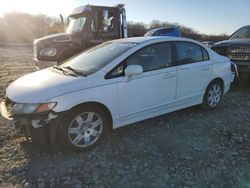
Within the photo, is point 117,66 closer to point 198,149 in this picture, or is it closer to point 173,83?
point 173,83

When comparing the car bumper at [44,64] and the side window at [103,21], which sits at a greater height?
the side window at [103,21]

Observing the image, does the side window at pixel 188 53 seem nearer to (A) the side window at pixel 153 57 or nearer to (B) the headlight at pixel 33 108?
(A) the side window at pixel 153 57

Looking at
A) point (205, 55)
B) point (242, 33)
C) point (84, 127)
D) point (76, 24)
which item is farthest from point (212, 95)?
point (76, 24)

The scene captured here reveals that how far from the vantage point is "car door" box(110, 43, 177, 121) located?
14.8ft

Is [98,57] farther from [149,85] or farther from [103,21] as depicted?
[103,21]

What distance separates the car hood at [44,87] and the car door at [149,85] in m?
0.67

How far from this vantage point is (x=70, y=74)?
445 centimetres

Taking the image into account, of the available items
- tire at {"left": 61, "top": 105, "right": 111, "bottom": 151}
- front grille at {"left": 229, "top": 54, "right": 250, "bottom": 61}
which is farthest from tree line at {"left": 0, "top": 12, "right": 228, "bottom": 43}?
tire at {"left": 61, "top": 105, "right": 111, "bottom": 151}

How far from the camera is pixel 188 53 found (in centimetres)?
550

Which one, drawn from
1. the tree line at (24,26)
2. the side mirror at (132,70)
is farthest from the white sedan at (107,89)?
the tree line at (24,26)

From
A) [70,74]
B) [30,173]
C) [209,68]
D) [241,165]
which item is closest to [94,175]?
[30,173]

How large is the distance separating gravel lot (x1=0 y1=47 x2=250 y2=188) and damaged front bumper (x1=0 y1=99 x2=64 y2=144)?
1.08 feet

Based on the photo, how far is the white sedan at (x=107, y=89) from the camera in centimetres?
391

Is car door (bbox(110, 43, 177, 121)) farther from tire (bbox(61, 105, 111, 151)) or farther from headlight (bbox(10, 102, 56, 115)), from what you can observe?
headlight (bbox(10, 102, 56, 115))
